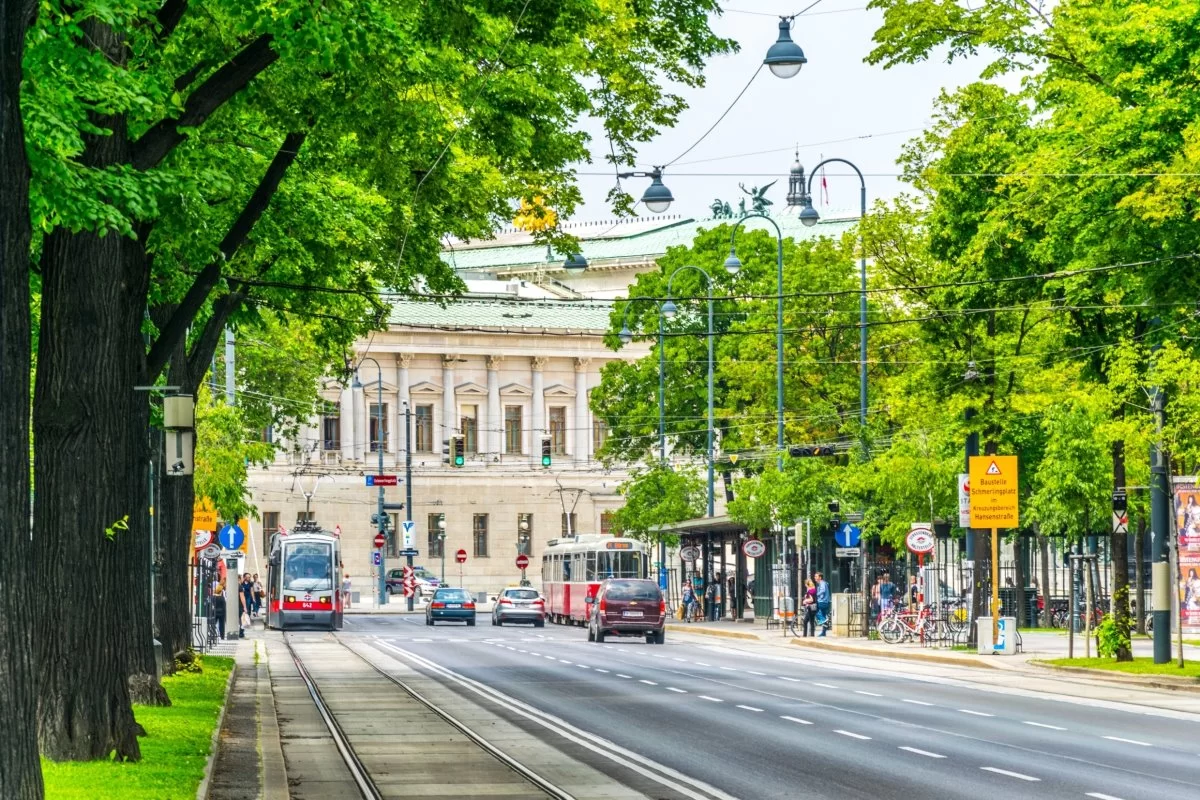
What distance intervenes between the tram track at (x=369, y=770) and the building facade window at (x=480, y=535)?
82.2 metres

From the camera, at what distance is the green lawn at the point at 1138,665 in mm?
34625

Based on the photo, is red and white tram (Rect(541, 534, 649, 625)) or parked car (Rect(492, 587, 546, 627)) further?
parked car (Rect(492, 587, 546, 627))

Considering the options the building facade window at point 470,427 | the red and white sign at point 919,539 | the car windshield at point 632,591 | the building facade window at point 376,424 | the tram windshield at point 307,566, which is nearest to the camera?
the red and white sign at point 919,539

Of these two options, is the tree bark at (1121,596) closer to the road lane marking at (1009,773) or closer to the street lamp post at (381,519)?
the road lane marking at (1009,773)

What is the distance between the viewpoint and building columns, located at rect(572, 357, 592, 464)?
12469 centimetres

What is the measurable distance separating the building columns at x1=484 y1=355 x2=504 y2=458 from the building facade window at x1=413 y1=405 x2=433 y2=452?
12.2 feet

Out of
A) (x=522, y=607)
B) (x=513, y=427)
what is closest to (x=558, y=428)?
(x=513, y=427)

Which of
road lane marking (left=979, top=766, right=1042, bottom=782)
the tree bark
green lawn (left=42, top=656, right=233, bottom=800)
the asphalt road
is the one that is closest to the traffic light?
the asphalt road

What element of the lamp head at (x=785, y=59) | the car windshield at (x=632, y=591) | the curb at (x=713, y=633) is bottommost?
the curb at (x=713, y=633)

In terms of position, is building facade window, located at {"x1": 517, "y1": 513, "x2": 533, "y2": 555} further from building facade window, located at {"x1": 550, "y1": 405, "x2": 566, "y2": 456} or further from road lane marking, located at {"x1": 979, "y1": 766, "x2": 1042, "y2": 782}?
road lane marking, located at {"x1": 979, "y1": 766, "x2": 1042, "y2": 782}

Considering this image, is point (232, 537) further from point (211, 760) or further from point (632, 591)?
point (211, 760)

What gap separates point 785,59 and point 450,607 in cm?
5212

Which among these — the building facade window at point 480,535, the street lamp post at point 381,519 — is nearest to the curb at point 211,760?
the street lamp post at point 381,519

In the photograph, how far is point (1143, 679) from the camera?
112 ft
